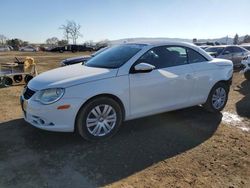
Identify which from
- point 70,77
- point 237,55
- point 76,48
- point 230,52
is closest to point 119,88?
point 70,77

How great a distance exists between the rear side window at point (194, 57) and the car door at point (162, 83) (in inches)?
4.9

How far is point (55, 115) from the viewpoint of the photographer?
15.0ft

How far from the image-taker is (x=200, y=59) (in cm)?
616

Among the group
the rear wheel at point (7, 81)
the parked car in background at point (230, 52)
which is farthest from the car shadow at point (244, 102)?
the rear wheel at point (7, 81)

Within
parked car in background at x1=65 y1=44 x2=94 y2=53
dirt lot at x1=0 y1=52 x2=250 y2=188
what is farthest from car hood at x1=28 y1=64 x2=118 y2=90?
parked car in background at x1=65 y1=44 x2=94 y2=53

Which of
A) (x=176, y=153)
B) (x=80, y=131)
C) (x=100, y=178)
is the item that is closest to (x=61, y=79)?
(x=80, y=131)

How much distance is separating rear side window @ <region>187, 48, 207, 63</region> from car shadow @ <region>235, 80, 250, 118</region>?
165 cm

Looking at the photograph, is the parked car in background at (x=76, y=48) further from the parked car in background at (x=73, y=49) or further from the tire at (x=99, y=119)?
the tire at (x=99, y=119)

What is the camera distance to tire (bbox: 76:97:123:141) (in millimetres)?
4727

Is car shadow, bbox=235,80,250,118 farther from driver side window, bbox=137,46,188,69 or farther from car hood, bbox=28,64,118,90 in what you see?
car hood, bbox=28,64,118,90

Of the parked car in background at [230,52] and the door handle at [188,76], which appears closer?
the door handle at [188,76]

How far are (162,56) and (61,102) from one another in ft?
7.13

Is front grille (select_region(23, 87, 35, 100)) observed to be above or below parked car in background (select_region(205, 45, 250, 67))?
below

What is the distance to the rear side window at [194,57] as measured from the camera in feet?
19.7
